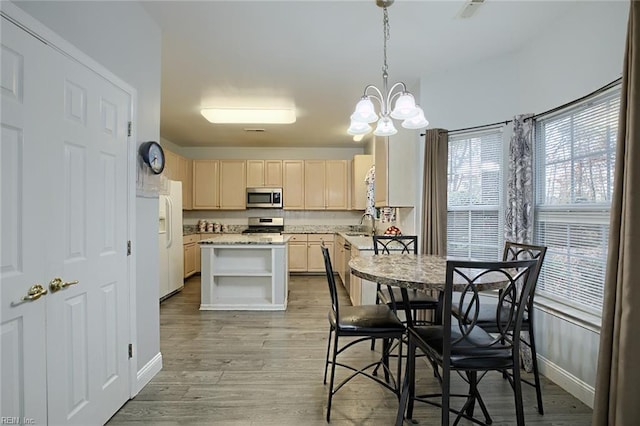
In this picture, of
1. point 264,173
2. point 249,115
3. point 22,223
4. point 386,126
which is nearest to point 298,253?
point 264,173

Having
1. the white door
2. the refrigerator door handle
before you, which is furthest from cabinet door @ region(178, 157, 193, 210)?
the white door

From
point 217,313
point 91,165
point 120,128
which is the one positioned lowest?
point 217,313

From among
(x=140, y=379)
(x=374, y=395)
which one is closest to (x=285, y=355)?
(x=374, y=395)

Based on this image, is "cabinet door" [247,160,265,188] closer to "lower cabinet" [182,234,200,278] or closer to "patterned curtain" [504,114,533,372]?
"lower cabinet" [182,234,200,278]

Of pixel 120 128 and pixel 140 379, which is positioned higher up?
pixel 120 128

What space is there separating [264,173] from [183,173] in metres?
1.57

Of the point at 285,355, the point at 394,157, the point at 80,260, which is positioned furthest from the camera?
the point at 394,157

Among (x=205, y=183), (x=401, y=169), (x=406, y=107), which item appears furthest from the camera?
(x=205, y=183)

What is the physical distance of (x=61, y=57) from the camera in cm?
154

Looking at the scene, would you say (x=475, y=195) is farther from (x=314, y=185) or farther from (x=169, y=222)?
(x=169, y=222)

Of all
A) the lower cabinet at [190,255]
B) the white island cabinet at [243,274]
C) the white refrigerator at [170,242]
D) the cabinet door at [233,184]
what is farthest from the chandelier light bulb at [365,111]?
the cabinet door at [233,184]

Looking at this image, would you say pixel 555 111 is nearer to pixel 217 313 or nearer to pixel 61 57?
pixel 61 57

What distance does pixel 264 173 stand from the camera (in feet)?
21.8

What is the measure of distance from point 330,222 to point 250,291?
3.03 m
